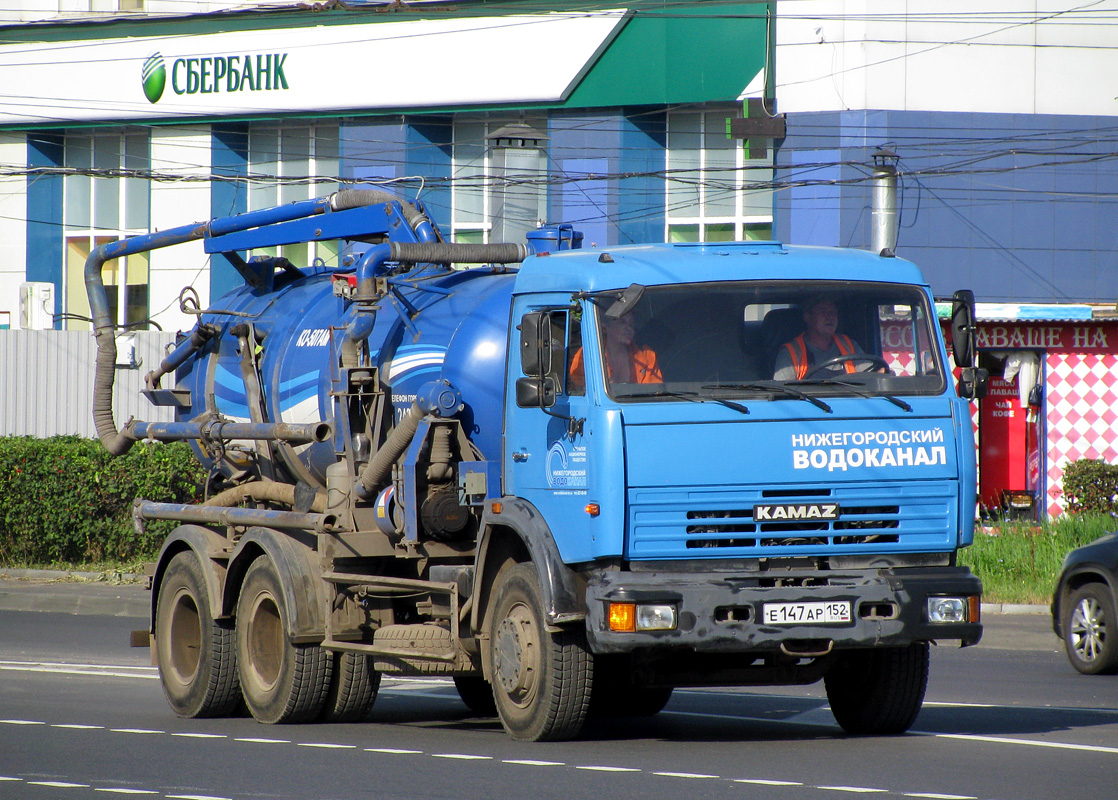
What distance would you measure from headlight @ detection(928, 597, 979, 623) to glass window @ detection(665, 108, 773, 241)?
20392 millimetres

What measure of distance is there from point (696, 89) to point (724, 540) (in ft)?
67.7

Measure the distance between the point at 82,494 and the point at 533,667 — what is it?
1300 centimetres

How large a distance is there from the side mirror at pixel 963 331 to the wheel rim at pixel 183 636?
5.64 m

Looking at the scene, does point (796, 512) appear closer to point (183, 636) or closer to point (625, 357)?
point (625, 357)

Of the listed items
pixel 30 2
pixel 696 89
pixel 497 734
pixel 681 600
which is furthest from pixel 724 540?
pixel 30 2

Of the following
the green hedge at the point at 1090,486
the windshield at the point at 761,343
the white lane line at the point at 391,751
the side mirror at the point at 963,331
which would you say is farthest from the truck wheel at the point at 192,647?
the green hedge at the point at 1090,486

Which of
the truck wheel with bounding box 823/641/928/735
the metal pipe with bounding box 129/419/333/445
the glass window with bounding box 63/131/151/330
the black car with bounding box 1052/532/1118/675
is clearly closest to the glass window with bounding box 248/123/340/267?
the glass window with bounding box 63/131/151/330

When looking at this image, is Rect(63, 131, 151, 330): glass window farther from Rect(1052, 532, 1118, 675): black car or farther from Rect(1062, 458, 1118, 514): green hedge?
Rect(1052, 532, 1118, 675): black car

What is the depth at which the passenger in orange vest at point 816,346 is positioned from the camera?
27.0 ft

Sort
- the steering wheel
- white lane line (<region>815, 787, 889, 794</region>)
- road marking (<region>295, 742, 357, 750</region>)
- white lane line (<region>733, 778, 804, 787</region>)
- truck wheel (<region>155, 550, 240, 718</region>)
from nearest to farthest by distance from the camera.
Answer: white lane line (<region>815, 787, 889, 794</region>), white lane line (<region>733, 778, 804, 787</region>), the steering wheel, road marking (<region>295, 742, 357, 750</region>), truck wheel (<region>155, 550, 240, 718</region>)

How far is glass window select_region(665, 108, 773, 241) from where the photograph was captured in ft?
92.8

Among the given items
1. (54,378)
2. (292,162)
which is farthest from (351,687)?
(292,162)

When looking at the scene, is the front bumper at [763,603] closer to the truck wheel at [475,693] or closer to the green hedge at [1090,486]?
the truck wheel at [475,693]

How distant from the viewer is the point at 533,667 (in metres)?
8.34
